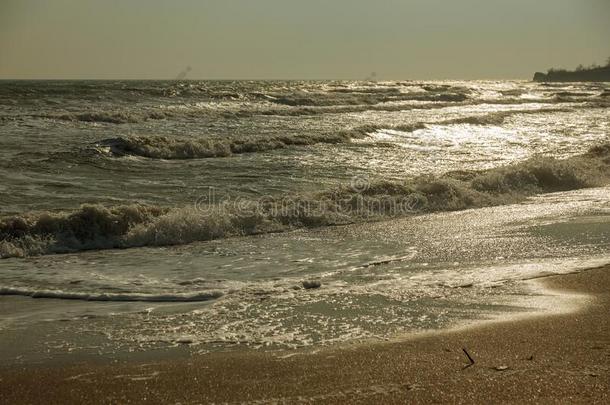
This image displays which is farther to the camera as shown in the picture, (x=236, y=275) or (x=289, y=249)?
(x=289, y=249)

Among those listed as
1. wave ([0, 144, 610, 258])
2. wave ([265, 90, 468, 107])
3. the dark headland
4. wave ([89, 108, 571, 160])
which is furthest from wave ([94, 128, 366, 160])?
the dark headland

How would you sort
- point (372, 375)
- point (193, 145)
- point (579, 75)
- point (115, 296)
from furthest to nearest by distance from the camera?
point (579, 75), point (193, 145), point (115, 296), point (372, 375)

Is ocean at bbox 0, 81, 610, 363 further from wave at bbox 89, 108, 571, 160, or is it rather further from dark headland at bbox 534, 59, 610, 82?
dark headland at bbox 534, 59, 610, 82

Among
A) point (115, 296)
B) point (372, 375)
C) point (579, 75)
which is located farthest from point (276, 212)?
point (579, 75)

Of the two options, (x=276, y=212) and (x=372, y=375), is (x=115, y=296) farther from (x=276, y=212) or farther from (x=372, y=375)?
(x=276, y=212)

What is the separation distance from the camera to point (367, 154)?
68.1 feet

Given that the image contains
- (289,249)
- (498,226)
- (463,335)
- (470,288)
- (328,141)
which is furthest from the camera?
(328,141)

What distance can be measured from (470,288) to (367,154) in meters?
14.2

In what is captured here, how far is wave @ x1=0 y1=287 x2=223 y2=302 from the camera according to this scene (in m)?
6.61

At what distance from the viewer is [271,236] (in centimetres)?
1036

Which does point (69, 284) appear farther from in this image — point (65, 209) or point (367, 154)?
point (367, 154)

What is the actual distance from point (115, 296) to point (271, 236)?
12.8 ft

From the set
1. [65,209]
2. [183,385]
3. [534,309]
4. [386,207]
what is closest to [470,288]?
[534,309]

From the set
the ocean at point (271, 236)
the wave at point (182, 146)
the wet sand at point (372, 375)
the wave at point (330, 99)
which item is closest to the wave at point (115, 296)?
the ocean at point (271, 236)
